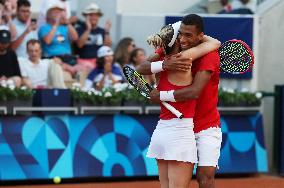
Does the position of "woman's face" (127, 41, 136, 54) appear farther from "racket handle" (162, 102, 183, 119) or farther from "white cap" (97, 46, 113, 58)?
"racket handle" (162, 102, 183, 119)

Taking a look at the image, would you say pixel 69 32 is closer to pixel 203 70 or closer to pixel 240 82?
pixel 240 82

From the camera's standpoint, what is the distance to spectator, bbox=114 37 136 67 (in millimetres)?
13109

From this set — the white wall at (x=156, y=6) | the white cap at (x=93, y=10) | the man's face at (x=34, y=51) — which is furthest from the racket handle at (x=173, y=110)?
the white wall at (x=156, y=6)

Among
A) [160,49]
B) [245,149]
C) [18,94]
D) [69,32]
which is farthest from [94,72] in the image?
[160,49]

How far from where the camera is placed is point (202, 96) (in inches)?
265

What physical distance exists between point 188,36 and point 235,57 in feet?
2.70

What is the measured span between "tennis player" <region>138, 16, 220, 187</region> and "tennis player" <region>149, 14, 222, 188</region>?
72mm

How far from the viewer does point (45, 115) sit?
1117 centimetres

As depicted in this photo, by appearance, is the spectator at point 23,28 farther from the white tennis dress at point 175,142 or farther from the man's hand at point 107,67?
the white tennis dress at point 175,142

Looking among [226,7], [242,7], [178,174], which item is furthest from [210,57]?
[226,7]

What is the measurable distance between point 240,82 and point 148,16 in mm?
2145

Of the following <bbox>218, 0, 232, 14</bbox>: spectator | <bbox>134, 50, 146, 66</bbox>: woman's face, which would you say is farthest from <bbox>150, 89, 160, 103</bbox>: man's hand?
<bbox>218, 0, 232, 14</bbox>: spectator

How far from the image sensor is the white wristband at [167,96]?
647 centimetres

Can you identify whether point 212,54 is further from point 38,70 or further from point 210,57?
point 38,70
